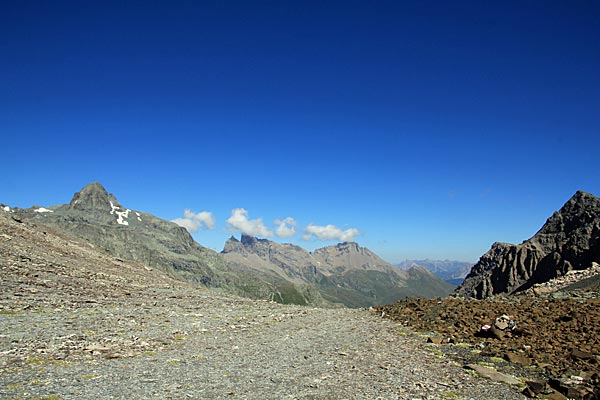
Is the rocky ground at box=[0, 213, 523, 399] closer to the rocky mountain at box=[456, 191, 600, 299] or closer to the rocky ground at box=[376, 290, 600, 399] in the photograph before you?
the rocky ground at box=[376, 290, 600, 399]

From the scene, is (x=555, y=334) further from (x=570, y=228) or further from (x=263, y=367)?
(x=570, y=228)

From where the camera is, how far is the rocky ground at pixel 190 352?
13219mm

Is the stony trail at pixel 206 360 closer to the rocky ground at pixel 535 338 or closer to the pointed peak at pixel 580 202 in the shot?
the rocky ground at pixel 535 338

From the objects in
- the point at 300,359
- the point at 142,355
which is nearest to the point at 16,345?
the point at 142,355

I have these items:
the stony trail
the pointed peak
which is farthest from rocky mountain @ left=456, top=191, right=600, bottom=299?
the stony trail

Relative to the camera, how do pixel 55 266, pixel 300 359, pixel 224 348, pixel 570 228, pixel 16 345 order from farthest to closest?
pixel 570 228 → pixel 55 266 → pixel 224 348 → pixel 300 359 → pixel 16 345

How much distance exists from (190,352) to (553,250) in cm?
15014

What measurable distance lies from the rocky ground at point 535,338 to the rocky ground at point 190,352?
156 cm

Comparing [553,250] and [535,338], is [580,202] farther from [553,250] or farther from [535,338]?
[535,338]

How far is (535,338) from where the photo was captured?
21.6m

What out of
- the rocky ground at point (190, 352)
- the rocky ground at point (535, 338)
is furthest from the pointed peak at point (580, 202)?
the rocky ground at point (190, 352)

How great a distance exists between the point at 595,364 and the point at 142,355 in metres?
19.9

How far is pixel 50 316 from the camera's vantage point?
22.4m

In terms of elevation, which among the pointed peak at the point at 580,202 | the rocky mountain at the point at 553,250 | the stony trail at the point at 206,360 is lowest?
the stony trail at the point at 206,360
